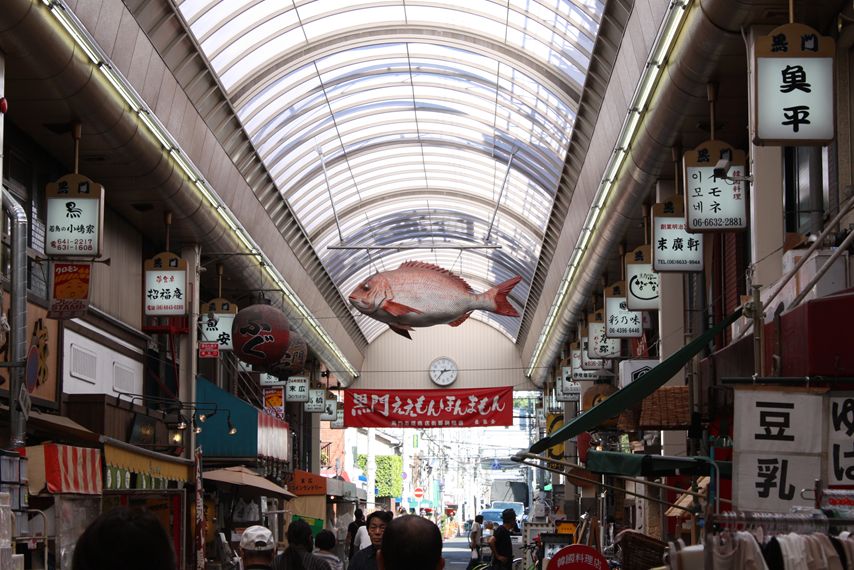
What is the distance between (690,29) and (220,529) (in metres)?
16.7

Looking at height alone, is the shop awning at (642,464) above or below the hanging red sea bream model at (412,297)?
below

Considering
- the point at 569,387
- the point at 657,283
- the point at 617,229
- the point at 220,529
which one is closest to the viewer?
the point at 657,283

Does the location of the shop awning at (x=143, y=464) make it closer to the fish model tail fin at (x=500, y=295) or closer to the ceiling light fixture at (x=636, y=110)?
the fish model tail fin at (x=500, y=295)

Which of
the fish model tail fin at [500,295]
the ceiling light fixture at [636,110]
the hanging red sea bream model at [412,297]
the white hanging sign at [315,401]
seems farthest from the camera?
the white hanging sign at [315,401]

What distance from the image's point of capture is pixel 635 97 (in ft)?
51.2

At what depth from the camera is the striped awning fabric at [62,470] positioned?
40.7 feet

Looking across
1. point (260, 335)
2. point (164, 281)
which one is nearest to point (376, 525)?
point (260, 335)

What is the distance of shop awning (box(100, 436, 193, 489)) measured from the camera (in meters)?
15.1

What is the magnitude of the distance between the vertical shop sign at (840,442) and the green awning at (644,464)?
1273mm

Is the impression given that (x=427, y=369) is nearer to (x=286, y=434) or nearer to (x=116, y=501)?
(x=286, y=434)

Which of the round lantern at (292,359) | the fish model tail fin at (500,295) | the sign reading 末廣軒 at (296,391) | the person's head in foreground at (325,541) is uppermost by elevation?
the fish model tail fin at (500,295)

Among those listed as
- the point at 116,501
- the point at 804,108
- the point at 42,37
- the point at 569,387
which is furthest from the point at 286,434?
the point at 804,108

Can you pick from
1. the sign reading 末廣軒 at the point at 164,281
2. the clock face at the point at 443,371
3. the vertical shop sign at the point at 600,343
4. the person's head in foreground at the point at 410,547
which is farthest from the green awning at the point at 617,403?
the clock face at the point at 443,371

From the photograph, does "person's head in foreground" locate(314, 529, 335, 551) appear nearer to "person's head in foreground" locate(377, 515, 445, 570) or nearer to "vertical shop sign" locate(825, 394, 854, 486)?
"vertical shop sign" locate(825, 394, 854, 486)
